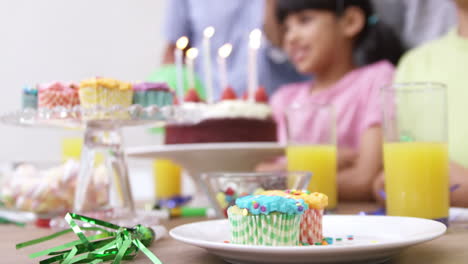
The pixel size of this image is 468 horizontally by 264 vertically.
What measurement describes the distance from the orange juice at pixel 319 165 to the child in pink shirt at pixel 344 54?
63 cm

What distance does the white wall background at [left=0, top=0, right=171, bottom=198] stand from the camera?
8.32 feet

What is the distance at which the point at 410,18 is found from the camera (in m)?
1.93

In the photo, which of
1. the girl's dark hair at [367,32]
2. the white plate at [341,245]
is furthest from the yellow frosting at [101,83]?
the girl's dark hair at [367,32]

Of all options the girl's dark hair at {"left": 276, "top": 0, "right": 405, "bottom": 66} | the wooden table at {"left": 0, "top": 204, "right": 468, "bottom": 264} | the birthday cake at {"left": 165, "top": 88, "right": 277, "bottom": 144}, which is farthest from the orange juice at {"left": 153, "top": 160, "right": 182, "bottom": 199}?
the wooden table at {"left": 0, "top": 204, "right": 468, "bottom": 264}

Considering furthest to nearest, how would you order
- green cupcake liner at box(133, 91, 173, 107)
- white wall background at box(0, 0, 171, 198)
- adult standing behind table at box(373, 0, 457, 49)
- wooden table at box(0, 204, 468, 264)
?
white wall background at box(0, 0, 171, 198) < adult standing behind table at box(373, 0, 457, 49) < green cupcake liner at box(133, 91, 173, 107) < wooden table at box(0, 204, 468, 264)

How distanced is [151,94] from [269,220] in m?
0.45

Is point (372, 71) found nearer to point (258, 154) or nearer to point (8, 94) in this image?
point (258, 154)

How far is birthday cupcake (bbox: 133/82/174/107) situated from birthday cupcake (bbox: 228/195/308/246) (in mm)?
406

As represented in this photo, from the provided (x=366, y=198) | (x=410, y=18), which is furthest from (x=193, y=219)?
(x=410, y=18)

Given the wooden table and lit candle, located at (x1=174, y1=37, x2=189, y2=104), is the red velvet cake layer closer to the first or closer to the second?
lit candle, located at (x1=174, y1=37, x2=189, y2=104)

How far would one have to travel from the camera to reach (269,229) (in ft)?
1.88

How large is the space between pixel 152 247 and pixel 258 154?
669 millimetres

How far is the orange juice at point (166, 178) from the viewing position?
6.24ft

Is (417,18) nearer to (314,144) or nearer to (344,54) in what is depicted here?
(344,54)
